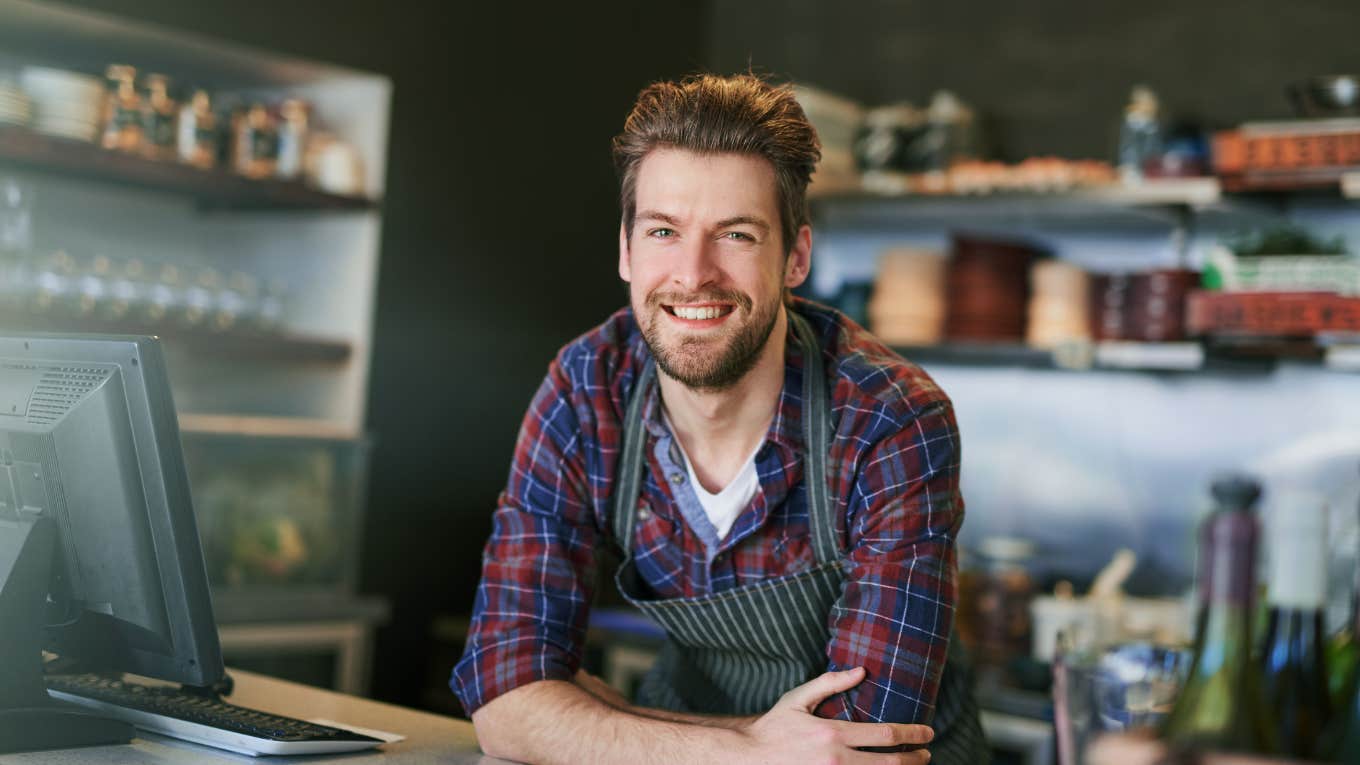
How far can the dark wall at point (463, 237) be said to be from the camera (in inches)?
157

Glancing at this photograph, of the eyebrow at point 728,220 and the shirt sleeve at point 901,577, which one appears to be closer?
the shirt sleeve at point 901,577

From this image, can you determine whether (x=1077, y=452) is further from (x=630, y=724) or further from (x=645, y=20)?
(x=630, y=724)

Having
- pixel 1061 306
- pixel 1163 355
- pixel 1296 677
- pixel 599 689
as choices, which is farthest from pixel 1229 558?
pixel 1061 306

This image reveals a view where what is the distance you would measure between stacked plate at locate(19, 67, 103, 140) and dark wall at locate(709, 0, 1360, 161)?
2.11m

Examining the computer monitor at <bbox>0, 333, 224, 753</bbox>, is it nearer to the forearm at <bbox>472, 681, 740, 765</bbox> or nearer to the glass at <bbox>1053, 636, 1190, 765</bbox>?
the forearm at <bbox>472, 681, 740, 765</bbox>

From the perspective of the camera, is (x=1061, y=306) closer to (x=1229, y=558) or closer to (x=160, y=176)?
(x=160, y=176)

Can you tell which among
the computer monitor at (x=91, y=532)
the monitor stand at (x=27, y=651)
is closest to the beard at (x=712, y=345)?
the computer monitor at (x=91, y=532)

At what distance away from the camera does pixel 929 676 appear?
1.71 metres

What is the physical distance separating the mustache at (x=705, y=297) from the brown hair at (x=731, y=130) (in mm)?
126

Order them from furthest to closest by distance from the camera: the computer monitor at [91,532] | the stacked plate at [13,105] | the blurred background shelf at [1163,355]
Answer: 1. the blurred background shelf at [1163,355]
2. the stacked plate at [13,105]
3. the computer monitor at [91,532]

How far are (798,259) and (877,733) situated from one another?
65 centimetres

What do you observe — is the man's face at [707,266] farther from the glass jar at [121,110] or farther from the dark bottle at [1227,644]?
the glass jar at [121,110]

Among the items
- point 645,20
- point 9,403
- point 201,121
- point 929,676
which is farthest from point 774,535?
point 645,20

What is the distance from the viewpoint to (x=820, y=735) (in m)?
1.60
